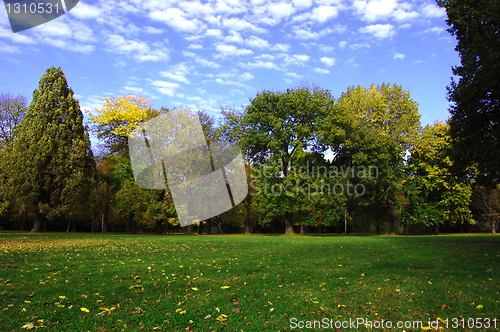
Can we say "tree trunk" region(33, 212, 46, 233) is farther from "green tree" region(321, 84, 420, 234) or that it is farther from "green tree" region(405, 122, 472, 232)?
"green tree" region(405, 122, 472, 232)

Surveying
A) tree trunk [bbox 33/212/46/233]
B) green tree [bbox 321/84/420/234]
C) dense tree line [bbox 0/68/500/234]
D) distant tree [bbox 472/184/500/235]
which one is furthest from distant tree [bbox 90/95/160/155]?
distant tree [bbox 472/184/500/235]

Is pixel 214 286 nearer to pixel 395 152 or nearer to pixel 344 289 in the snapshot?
pixel 344 289

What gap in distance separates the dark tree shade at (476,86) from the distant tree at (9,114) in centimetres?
3941

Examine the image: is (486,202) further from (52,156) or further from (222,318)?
(222,318)

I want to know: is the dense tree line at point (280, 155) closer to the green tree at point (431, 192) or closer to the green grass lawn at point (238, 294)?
the green tree at point (431, 192)

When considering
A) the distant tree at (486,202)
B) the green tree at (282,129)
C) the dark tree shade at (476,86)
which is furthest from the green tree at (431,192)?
the dark tree shade at (476,86)

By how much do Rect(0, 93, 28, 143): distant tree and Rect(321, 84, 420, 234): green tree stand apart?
106ft

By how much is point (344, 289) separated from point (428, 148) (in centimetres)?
3138

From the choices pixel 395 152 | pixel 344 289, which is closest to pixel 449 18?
pixel 344 289

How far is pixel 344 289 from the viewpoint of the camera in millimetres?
7312

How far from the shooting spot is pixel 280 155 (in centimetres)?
3272

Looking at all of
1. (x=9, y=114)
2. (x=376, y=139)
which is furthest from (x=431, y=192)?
(x=9, y=114)

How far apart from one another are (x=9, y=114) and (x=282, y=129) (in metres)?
29.1

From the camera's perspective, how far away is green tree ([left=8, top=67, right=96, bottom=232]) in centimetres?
3028
